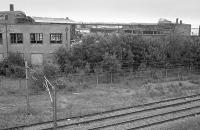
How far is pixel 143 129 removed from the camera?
60.9 feet

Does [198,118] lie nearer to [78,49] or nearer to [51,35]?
[78,49]

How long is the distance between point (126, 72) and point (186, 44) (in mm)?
11376

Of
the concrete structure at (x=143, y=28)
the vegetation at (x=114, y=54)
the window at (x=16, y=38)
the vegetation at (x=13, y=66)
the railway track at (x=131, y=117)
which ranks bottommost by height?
the railway track at (x=131, y=117)

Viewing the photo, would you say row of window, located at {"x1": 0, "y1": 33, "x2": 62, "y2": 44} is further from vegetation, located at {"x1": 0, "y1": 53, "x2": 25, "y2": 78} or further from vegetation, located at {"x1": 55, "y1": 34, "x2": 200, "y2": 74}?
vegetation, located at {"x1": 55, "y1": 34, "x2": 200, "y2": 74}

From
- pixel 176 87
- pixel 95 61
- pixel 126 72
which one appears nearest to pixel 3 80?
pixel 95 61

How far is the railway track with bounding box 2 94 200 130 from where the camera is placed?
18903 mm

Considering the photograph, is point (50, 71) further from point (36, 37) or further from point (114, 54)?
point (36, 37)

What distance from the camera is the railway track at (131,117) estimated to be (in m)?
18.9

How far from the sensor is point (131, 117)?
2089 centimetres

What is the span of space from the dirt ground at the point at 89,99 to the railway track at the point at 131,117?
3.26 ft

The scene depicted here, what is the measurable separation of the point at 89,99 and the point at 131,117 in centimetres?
654

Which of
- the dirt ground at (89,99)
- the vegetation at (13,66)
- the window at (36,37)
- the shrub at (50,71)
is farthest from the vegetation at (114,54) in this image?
the window at (36,37)

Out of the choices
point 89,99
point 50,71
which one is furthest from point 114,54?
point 89,99

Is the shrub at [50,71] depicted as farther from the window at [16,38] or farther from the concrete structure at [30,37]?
the window at [16,38]
